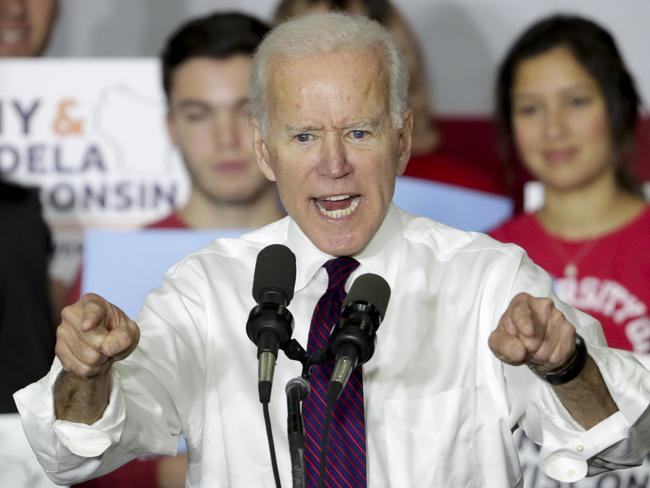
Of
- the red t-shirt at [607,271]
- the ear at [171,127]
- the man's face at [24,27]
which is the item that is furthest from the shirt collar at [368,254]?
the man's face at [24,27]

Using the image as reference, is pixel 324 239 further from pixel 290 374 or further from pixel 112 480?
pixel 112 480

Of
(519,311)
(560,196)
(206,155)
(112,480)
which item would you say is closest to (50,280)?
(206,155)

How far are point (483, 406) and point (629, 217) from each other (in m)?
1.69

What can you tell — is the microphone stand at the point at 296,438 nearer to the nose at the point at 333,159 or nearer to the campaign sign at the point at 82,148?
the nose at the point at 333,159

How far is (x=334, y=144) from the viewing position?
2062 millimetres

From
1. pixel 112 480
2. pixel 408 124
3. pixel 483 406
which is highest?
pixel 408 124

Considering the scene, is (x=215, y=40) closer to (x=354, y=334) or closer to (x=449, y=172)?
(x=449, y=172)

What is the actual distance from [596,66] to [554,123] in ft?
0.75

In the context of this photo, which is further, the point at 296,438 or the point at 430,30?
the point at 430,30

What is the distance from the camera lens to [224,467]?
6.97 feet

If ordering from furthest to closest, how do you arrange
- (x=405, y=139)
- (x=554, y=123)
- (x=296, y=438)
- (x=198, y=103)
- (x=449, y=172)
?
(x=449, y=172)
(x=198, y=103)
(x=554, y=123)
(x=405, y=139)
(x=296, y=438)

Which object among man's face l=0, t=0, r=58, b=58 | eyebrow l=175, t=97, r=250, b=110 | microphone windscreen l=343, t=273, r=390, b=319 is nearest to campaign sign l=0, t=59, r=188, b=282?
eyebrow l=175, t=97, r=250, b=110

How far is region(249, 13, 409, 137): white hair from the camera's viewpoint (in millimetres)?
2078

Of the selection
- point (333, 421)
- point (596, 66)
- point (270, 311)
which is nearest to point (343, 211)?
point (333, 421)
